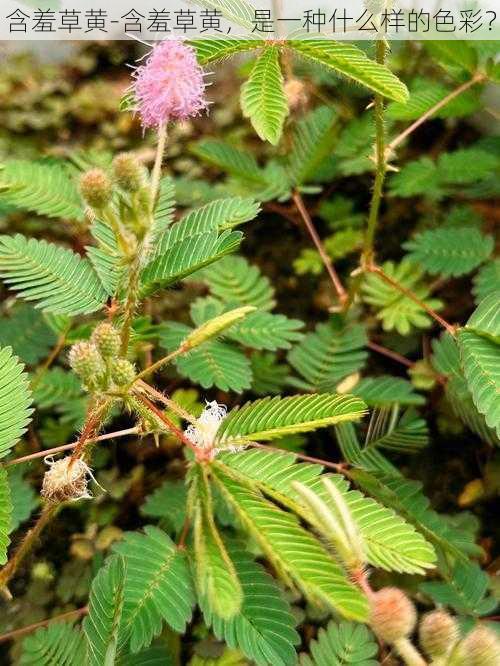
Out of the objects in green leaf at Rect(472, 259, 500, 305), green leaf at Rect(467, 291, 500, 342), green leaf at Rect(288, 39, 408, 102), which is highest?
green leaf at Rect(288, 39, 408, 102)

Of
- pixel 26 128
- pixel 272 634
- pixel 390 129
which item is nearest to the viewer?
pixel 272 634

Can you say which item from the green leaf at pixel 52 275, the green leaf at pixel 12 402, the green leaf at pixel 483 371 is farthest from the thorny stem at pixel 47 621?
the green leaf at pixel 483 371

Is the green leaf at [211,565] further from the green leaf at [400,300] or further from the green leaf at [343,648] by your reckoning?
the green leaf at [400,300]

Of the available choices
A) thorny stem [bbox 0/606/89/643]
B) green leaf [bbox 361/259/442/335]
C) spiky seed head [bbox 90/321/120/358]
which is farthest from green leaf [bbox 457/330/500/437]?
thorny stem [bbox 0/606/89/643]

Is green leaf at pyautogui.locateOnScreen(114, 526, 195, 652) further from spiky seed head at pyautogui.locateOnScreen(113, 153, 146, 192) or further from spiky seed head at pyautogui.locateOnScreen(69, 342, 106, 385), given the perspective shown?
spiky seed head at pyautogui.locateOnScreen(113, 153, 146, 192)

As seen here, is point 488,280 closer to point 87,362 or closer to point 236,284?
point 236,284

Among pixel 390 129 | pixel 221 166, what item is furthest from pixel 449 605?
pixel 390 129

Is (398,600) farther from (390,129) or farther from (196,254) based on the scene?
(390,129)
